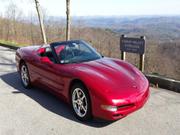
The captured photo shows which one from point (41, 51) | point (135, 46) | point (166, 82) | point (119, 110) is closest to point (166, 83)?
point (166, 82)

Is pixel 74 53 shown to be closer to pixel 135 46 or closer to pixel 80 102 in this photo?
pixel 80 102

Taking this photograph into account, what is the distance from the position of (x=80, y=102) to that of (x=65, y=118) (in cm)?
42

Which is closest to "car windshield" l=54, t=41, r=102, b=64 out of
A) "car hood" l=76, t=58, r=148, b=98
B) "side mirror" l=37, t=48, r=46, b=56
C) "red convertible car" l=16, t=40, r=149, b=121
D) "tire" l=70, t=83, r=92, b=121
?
"red convertible car" l=16, t=40, r=149, b=121

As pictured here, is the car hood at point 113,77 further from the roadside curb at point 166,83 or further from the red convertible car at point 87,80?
the roadside curb at point 166,83

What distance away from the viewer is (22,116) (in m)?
4.17

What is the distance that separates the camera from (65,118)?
405 centimetres

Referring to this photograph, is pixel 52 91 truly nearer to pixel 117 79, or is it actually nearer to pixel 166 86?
pixel 117 79

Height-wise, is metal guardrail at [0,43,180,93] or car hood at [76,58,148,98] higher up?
car hood at [76,58,148,98]

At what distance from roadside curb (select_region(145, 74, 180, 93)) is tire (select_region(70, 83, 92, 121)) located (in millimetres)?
2656

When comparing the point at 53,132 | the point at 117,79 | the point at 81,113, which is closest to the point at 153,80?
the point at 117,79

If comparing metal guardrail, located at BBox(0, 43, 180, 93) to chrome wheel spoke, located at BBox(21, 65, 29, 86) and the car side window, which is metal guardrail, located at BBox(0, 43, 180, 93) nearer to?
the car side window

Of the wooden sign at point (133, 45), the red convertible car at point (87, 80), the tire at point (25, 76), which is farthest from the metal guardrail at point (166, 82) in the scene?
the tire at point (25, 76)

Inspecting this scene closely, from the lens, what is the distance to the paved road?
3.56m

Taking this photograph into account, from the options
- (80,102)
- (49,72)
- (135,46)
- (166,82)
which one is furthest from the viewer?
(135,46)
